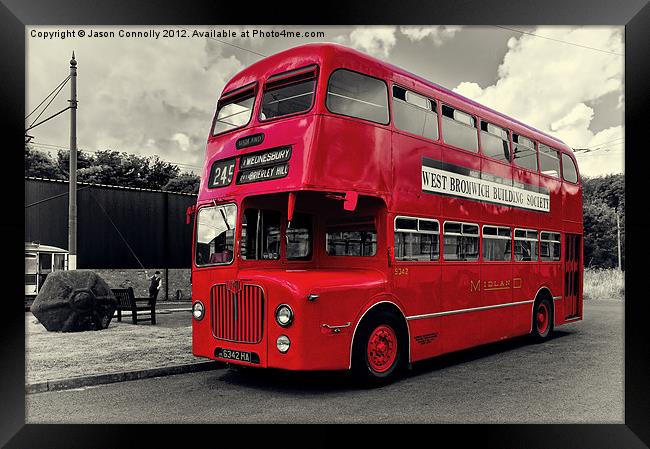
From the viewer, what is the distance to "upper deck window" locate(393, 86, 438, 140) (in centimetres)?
751

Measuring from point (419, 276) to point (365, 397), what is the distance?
2.02 metres

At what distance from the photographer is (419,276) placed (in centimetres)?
777

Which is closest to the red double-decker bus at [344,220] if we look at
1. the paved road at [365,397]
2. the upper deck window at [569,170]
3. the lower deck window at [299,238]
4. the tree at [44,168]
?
the lower deck window at [299,238]

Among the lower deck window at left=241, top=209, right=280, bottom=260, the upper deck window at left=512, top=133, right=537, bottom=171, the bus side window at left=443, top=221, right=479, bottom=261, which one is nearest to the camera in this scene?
the lower deck window at left=241, top=209, right=280, bottom=260

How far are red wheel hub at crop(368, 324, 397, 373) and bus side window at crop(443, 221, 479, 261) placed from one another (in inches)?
70.2

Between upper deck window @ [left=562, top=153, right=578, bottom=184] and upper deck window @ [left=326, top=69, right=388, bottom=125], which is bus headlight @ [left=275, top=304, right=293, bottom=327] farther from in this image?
upper deck window @ [left=562, top=153, right=578, bottom=184]

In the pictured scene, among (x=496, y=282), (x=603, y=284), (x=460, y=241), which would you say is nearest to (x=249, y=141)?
(x=460, y=241)

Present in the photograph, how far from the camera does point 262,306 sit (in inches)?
257

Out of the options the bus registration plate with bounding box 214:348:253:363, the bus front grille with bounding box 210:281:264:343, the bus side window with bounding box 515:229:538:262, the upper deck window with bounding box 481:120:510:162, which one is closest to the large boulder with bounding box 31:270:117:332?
the bus front grille with bounding box 210:281:264:343

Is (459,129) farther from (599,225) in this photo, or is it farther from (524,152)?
(599,225)

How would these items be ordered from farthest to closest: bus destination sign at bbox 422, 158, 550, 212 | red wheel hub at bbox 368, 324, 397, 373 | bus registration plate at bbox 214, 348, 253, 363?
bus destination sign at bbox 422, 158, 550, 212, red wheel hub at bbox 368, 324, 397, 373, bus registration plate at bbox 214, 348, 253, 363
